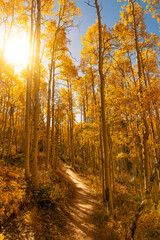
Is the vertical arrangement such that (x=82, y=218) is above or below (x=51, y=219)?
below

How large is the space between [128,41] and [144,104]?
5972mm

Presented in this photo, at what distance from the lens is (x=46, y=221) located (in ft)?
15.6

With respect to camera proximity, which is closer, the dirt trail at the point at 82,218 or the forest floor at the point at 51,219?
the forest floor at the point at 51,219


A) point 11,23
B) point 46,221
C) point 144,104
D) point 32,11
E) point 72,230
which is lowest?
point 72,230

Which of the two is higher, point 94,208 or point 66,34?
point 66,34

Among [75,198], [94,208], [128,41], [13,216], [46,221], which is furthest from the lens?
[128,41]

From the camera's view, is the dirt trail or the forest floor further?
the dirt trail

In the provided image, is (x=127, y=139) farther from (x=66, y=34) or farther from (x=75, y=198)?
(x=66, y=34)

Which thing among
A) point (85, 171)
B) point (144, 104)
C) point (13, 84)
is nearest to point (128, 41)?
point (144, 104)

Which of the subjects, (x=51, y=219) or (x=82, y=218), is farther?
(x=82, y=218)

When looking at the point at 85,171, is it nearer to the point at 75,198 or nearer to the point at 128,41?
the point at 75,198

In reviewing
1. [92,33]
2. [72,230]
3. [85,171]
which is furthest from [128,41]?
[85,171]

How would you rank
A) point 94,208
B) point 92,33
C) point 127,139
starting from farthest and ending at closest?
point 92,33
point 127,139
point 94,208

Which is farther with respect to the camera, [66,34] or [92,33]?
[92,33]
